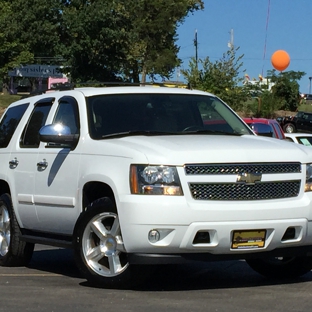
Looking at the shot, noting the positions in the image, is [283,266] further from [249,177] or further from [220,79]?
[220,79]

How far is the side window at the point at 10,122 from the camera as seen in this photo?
9.37 meters

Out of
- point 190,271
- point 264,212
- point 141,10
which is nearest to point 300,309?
point 264,212

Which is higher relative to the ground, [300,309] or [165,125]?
[165,125]

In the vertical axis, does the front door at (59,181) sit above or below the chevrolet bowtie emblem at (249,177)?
below

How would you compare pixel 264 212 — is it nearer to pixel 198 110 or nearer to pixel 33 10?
pixel 198 110

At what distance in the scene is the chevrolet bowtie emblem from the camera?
6.91 meters

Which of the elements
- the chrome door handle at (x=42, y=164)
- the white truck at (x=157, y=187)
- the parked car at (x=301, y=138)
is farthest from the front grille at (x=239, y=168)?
the parked car at (x=301, y=138)

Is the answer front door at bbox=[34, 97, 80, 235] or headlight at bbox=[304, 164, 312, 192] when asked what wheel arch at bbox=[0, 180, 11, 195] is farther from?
headlight at bbox=[304, 164, 312, 192]

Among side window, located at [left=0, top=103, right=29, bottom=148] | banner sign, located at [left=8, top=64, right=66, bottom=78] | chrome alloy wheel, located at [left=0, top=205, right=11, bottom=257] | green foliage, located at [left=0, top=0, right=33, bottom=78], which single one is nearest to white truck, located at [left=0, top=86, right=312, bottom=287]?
chrome alloy wheel, located at [left=0, top=205, right=11, bottom=257]

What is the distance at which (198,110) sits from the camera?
8.55 metres

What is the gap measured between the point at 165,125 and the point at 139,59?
7096 cm

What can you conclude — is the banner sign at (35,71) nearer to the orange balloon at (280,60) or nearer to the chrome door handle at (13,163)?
the orange balloon at (280,60)

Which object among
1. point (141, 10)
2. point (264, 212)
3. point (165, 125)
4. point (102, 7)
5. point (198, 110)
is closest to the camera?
point (264, 212)

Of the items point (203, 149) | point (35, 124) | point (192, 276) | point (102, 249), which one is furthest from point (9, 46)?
point (203, 149)
